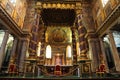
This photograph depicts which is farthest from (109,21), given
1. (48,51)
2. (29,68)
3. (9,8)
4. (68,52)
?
(48,51)

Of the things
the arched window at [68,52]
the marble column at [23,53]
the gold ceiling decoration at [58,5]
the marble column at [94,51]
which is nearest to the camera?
the marble column at [23,53]

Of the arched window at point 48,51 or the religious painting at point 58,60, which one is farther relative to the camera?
the arched window at point 48,51

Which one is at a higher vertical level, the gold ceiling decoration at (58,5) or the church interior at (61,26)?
the gold ceiling decoration at (58,5)

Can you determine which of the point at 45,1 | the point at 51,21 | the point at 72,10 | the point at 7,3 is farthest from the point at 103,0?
the point at 7,3

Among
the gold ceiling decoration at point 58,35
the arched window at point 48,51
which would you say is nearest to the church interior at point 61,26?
the arched window at point 48,51

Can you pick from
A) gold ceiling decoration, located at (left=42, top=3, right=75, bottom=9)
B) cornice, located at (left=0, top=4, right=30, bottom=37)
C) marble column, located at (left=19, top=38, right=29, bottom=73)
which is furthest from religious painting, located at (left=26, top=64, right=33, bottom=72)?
gold ceiling decoration, located at (left=42, top=3, right=75, bottom=9)

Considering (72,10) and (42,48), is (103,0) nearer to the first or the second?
(72,10)

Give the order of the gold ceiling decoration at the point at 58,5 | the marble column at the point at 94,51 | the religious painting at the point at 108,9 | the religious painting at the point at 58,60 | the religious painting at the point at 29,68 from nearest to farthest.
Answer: the religious painting at the point at 29,68 < the religious painting at the point at 108,9 < the marble column at the point at 94,51 < the gold ceiling decoration at the point at 58,5 < the religious painting at the point at 58,60

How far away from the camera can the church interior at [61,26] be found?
11312 millimetres

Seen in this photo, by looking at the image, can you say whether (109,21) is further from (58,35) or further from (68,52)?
(58,35)

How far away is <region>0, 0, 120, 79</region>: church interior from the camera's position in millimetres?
11312

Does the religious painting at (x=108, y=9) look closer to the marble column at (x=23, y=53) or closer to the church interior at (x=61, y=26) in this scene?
the church interior at (x=61, y=26)

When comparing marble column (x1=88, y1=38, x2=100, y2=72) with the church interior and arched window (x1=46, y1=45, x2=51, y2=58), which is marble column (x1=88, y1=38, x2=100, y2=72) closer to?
the church interior

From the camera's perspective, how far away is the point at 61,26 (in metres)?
19.9
